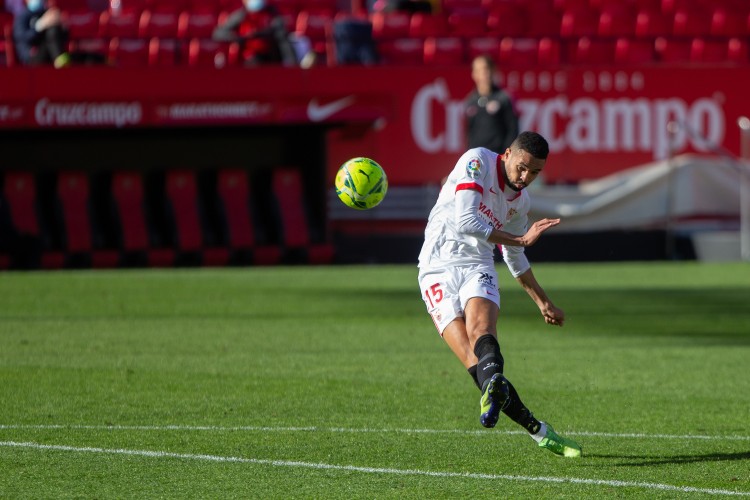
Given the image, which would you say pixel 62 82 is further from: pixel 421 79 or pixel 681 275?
pixel 681 275

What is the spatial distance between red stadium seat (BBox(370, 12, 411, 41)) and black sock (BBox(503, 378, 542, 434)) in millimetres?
16905

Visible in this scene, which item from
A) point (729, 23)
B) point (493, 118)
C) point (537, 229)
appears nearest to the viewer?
point (537, 229)

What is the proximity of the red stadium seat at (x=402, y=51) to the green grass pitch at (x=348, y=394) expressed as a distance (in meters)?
6.90

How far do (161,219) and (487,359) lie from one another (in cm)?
1465

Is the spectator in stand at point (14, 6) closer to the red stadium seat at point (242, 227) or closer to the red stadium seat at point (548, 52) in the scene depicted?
the red stadium seat at point (242, 227)

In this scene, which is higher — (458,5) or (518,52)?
(458,5)

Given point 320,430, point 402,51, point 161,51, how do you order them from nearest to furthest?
1. point 320,430
2. point 161,51
3. point 402,51

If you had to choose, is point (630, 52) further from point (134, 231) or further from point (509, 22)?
point (134, 231)

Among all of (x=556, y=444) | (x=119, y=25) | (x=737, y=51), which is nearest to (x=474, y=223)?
(x=556, y=444)

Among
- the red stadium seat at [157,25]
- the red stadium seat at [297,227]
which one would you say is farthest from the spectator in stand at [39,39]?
the red stadium seat at [297,227]

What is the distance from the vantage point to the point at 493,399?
662 cm

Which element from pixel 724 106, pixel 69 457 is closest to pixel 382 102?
pixel 724 106

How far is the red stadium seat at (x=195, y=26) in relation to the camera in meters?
23.0

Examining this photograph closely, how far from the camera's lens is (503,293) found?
1617 cm
